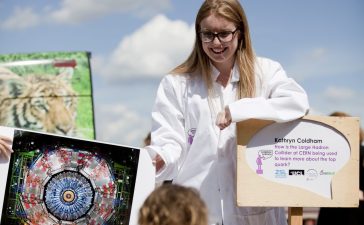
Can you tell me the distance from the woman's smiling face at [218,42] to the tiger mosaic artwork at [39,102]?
11.7ft

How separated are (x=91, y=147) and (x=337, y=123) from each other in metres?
1.21

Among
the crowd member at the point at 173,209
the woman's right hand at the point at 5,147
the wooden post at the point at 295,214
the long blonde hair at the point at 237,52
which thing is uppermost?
the long blonde hair at the point at 237,52

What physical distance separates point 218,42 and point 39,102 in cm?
377

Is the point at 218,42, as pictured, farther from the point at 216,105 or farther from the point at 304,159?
the point at 304,159

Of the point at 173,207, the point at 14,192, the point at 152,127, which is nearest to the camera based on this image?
the point at 173,207

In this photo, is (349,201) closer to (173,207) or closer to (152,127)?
(152,127)

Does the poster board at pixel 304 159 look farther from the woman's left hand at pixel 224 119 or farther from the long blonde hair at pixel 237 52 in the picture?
the long blonde hair at pixel 237 52

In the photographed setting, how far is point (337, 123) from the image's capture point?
3865 millimetres

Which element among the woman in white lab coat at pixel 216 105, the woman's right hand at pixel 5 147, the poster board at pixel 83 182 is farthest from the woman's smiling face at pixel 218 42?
the woman's right hand at pixel 5 147

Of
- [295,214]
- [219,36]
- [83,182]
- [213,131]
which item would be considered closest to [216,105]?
[213,131]

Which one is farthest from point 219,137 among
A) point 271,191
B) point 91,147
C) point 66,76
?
point 66,76

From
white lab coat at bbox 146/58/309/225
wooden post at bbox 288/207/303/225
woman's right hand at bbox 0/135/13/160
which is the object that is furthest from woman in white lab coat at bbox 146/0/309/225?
woman's right hand at bbox 0/135/13/160

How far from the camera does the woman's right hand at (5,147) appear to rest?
370cm

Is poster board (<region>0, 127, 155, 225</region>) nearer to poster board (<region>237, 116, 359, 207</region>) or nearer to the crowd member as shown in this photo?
poster board (<region>237, 116, 359, 207</region>)
